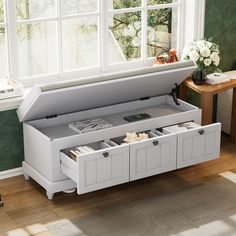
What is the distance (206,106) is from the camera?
5.09 meters

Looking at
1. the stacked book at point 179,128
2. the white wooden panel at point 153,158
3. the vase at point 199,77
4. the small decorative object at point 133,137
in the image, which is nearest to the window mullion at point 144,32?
the vase at point 199,77

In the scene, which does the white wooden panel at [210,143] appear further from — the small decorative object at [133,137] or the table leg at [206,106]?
the small decorative object at [133,137]

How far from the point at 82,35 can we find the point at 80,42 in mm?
53

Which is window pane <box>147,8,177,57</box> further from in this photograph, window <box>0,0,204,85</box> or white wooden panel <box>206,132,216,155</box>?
white wooden panel <box>206,132,216,155</box>

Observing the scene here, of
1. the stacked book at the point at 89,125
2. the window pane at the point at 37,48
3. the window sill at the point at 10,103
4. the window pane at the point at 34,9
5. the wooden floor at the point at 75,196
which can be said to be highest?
the window pane at the point at 34,9

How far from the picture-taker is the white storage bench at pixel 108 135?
4.40m

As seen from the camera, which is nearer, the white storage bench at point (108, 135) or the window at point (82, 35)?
the white storage bench at point (108, 135)

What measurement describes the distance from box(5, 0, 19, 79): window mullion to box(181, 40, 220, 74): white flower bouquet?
4.26 feet

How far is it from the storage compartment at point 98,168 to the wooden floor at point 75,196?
0.19 m

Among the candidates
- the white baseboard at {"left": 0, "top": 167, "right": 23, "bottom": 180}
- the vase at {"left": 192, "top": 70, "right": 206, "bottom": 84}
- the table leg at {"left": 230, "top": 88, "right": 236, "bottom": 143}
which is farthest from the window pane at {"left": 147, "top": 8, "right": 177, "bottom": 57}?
the white baseboard at {"left": 0, "top": 167, "right": 23, "bottom": 180}

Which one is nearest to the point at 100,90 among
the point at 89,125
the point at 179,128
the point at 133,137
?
the point at 89,125

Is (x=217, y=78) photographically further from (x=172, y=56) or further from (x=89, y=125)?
(x=89, y=125)

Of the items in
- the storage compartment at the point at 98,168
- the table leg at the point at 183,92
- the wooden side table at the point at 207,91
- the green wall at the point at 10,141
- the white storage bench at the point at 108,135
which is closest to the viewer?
the storage compartment at the point at 98,168

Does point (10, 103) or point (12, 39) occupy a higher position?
point (12, 39)
